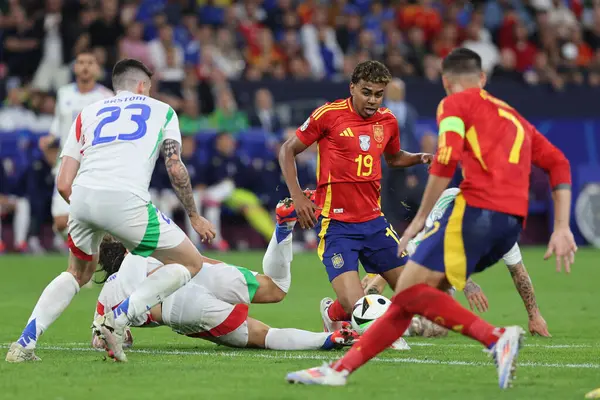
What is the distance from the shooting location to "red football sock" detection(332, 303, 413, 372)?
6.45 metres

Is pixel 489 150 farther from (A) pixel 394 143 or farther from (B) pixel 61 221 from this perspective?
(B) pixel 61 221

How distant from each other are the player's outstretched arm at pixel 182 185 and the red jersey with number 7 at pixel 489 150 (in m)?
1.90

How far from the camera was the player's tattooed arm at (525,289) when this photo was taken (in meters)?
9.60

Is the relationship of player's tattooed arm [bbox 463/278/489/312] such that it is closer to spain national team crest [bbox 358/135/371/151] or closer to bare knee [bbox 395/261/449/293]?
spain national team crest [bbox 358/135/371/151]

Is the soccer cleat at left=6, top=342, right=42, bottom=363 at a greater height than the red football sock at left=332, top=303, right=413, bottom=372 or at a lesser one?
lesser

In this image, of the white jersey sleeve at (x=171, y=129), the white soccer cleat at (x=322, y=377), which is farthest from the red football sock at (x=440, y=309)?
the white jersey sleeve at (x=171, y=129)

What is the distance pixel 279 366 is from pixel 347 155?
246cm

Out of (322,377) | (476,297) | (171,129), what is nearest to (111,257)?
(171,129)

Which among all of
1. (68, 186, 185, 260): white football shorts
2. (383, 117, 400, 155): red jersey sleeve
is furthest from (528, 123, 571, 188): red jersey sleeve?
(383, 117, 400, 155): red jersey sleeve

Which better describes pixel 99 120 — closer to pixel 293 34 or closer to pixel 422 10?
pixel 293 34

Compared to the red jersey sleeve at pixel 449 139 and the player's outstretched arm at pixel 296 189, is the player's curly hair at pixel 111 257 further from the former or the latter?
the red jersey sleeve at pixel 449 139

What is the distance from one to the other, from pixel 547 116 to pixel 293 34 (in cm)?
517

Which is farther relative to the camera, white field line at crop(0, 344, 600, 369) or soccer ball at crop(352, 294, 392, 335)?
soccer ball at crop(352, 294, 392, 335)

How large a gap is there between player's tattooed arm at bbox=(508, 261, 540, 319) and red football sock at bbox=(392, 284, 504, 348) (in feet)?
10.6
